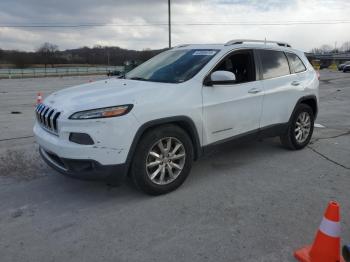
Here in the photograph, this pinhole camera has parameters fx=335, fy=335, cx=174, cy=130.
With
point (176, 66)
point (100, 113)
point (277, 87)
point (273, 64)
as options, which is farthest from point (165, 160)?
point (273, 64)

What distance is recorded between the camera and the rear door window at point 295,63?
5660 millimetres

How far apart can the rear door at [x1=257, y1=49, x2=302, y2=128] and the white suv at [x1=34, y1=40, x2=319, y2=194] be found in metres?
0.02

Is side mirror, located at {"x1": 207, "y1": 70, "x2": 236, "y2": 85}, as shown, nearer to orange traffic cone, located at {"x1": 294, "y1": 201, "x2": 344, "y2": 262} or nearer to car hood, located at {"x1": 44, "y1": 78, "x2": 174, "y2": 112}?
car hood, located at {"x1": 44, "y1": 78, "x2": 174, "y2": 112}

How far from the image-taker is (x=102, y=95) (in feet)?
12.2

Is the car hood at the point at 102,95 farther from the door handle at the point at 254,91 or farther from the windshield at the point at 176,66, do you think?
the door handle at the point at 254,91

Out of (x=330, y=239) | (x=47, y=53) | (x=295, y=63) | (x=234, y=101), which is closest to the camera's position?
(x=330, y=239)

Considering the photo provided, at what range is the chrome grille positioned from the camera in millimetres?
3665

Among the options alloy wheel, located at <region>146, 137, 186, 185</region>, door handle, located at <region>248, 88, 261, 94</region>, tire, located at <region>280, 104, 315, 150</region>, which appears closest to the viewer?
alloy wheel, located at <region>146, 137, 186, 185</region>

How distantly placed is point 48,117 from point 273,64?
11.2 feet

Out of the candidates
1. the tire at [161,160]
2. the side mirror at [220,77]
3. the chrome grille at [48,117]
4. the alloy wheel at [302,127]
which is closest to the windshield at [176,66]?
the side mirror at [220,77]

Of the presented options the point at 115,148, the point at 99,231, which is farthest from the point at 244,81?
the point at 99,231

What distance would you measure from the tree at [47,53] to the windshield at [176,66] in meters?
74.9

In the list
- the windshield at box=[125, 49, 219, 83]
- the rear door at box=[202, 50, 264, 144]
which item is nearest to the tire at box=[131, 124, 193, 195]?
the rear door at box=[202, 50, 264, 144]

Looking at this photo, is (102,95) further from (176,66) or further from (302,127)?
(302,127)
